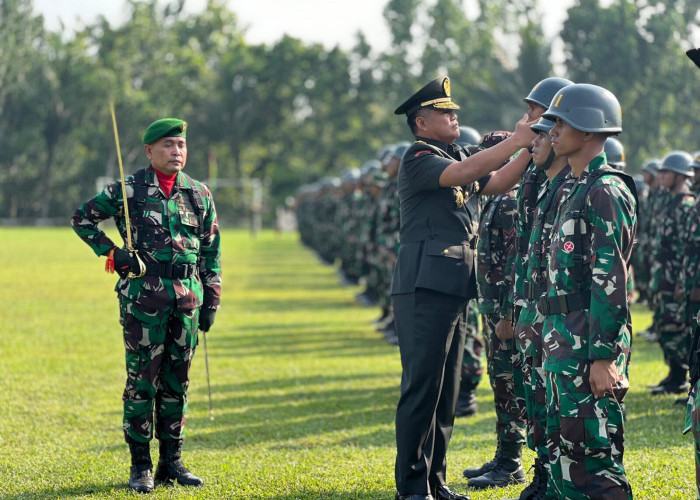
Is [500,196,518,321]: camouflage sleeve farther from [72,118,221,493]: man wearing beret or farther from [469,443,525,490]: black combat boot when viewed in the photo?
[72,118,221,493]: man wearing beret

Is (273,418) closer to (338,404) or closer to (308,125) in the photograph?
(338,404)

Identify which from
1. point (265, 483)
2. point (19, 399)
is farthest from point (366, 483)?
point (19, 399)

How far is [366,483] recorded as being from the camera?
6.88 meters

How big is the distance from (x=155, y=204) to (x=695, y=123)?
38.6m

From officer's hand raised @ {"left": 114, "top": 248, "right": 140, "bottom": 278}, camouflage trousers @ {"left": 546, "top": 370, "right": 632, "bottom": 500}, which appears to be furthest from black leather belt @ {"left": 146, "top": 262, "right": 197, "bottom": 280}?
camouflage trousers @ {"left": 546, "top": 370, "right": 632, "bottom": 500}

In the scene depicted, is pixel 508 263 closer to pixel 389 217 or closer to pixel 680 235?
pixel 680 235

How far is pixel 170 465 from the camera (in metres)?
6.94

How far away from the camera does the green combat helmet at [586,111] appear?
17.4ft

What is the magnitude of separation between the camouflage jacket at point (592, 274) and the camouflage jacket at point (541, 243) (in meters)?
0.19

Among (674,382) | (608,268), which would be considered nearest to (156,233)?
(608,268)

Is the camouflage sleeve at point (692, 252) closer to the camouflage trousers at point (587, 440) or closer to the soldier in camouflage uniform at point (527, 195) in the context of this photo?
the soldier in camouflage uniform at point (527, 195)

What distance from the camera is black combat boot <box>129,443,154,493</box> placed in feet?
22.2

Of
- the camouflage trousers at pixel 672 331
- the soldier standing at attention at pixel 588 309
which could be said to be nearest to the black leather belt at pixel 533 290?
the soldier standing at attention at pixel 588 309

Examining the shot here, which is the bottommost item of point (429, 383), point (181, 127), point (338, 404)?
point (338, 404)
